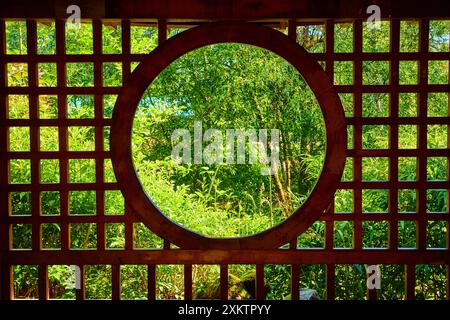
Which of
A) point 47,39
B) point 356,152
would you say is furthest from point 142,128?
point 356,152

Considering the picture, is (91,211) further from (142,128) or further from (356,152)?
(356,152)

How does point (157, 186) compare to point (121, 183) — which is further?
point (157, 186)

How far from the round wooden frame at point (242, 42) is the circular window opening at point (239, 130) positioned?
346 cm

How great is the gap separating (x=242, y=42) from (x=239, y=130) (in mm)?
3704

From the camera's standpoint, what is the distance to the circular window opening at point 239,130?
634 centimetres

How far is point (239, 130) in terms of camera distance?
644 cm

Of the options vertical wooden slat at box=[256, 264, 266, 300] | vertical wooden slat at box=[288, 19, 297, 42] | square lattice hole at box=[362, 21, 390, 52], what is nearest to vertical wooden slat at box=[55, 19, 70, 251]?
vertical wooden slat at box=[256, 264, 266, 300]

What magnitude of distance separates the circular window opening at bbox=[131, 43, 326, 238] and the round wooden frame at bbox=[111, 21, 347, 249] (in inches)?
136

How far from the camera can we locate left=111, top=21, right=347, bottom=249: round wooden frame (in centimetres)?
275

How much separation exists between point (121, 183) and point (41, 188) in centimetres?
46

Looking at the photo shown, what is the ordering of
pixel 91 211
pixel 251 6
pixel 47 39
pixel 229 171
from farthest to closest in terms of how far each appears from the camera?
1. pixel 229 171
2. pixel 47 39
3. pixel 91 211
4. pixel 251 6

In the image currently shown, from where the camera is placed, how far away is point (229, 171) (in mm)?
6441

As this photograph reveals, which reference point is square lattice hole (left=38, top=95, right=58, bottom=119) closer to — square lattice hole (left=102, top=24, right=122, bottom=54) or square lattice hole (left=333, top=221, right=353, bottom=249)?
square lattice hole (left=102, top=24, right=122, bottom=54)

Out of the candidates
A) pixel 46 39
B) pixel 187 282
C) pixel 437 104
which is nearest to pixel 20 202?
pixel 46 39
